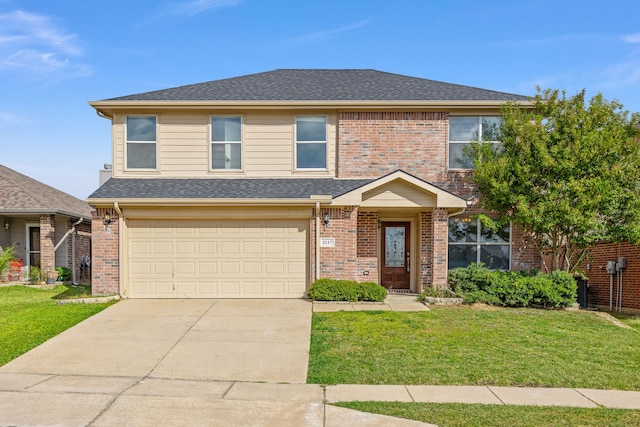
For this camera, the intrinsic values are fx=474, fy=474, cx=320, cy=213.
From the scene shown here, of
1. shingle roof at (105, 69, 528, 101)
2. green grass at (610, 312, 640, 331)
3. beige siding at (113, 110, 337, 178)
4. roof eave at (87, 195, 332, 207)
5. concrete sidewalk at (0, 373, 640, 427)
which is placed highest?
shingle roof at (105, 69, 528, 101)

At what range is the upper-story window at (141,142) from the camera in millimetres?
14000

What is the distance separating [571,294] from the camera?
12.1 metres

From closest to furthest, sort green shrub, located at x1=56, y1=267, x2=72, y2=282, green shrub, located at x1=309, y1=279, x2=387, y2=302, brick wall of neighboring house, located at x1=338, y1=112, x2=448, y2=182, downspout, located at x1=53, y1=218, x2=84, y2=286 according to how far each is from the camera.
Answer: green shrub, located at x1=309, y1=279, x2=387, y2=302, brick wall of neighboring house, located at x1=338, y1=112, x2=448, y2=182, downspout, located at x1=53, y1=218, x2=84, y2=286, green shrub, located at x1=56, y1=267, x2=72, y2=282

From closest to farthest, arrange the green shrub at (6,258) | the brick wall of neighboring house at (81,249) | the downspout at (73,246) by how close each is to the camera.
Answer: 1. the green shrub at (6,258)
2. the downspout at (73,246)
3. the brick wall of neighboring house at (81,249)

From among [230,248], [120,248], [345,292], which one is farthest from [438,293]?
[120,248]

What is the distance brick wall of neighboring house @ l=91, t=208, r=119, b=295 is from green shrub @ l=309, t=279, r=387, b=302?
17.8 feet

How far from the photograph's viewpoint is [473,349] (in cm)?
833

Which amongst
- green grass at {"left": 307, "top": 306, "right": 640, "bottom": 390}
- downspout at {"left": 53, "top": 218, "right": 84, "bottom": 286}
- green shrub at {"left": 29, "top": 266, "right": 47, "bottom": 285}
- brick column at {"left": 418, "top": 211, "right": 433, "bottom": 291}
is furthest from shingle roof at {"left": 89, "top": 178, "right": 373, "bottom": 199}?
green shrub at {"left": 29, "top": 266, "right": 47, "bottom": 285}

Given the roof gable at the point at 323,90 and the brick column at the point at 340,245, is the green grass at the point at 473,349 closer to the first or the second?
the brick column at the point at 340,245

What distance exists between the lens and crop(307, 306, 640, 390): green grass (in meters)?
7.00

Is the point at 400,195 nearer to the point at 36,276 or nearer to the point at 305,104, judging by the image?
the point at 305,104

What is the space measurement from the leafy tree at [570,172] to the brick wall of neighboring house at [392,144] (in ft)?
5.15

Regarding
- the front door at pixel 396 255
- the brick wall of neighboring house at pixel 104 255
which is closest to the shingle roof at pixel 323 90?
the brick wall of neighboring house at pixel 104 255

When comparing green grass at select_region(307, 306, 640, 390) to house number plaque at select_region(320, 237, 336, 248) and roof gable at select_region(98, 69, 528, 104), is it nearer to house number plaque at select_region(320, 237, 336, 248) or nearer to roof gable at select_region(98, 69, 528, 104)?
house number plaque at select_region(320, 237, 336, 248)
